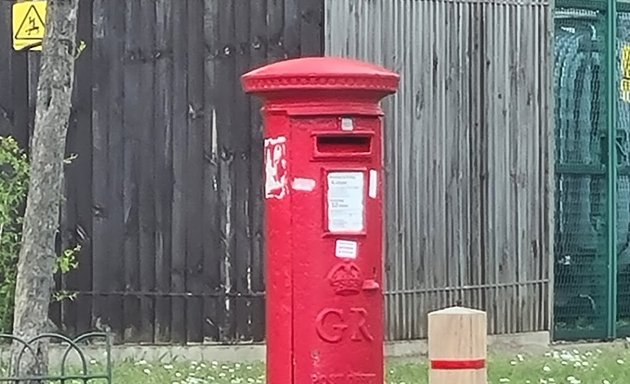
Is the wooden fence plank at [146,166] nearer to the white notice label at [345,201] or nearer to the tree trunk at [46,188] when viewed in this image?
the tree trunk at [46,188]

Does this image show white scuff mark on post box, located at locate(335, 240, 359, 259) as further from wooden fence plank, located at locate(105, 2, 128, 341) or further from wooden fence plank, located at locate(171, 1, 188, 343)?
wooden fence plank, located at locate(105, 2, 128, 341)

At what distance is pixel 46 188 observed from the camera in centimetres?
821

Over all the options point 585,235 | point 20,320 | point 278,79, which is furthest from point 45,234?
point 585,235

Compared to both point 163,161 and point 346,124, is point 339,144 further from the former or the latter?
point 163,161

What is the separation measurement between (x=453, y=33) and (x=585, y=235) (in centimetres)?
227

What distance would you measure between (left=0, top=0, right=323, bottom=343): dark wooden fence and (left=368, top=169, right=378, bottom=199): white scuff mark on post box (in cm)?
433

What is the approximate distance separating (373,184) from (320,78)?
547 mm

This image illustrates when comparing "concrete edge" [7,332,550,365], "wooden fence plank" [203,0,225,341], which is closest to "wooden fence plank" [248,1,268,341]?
"concrete edge" [7,332,550,365]

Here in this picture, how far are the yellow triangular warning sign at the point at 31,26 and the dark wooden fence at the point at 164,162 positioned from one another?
200mm

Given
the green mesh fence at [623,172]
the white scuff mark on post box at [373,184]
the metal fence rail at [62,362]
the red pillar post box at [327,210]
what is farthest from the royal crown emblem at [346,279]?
the green mesh fence at [623,172]

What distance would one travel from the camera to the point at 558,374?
11.1 meters

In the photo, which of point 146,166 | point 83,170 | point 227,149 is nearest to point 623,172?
point 227,149

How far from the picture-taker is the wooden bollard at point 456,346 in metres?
5.71

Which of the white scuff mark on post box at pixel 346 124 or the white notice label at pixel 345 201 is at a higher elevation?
the white scuff mark on post box at pixel 346 124
